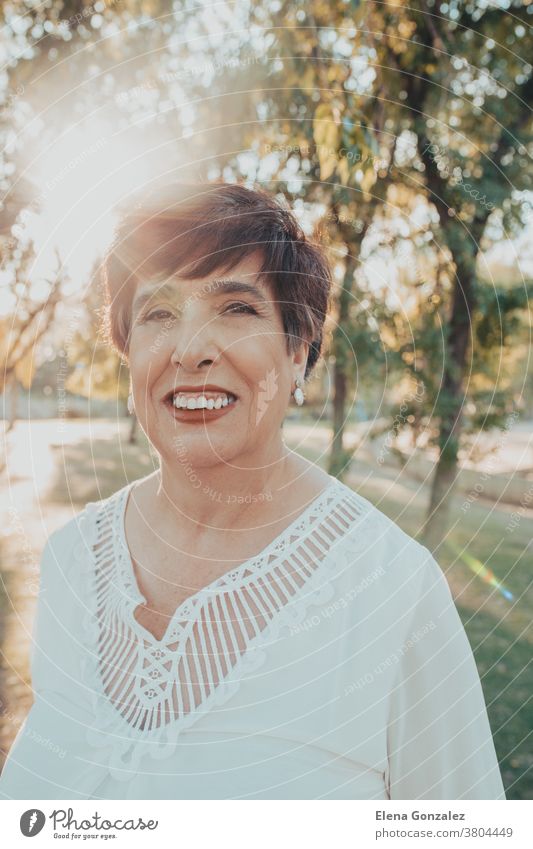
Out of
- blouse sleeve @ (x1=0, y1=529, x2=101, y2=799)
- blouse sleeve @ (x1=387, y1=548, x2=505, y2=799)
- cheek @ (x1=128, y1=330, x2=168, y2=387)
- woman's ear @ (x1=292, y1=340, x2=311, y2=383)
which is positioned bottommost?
blouse sleeve @ (x1=0, y1=529, x2=101, y2=799)

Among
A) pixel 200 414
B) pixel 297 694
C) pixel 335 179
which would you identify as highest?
pixel 335 179

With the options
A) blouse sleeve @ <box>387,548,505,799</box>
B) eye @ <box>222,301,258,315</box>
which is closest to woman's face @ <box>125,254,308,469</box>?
eye @ <box>222,301,258,315</box>

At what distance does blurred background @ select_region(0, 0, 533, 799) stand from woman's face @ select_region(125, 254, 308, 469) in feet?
1.38

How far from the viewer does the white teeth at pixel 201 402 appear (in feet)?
5.29

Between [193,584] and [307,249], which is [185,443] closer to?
[193,584]

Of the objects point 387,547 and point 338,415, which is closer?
point 387,547

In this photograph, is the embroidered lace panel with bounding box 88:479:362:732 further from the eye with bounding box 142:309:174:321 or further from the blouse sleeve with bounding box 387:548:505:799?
the eye with bounding box 142:309:174:321

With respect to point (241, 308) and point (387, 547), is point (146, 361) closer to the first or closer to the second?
point (241, 308)

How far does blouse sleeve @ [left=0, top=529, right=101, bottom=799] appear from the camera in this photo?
168cm

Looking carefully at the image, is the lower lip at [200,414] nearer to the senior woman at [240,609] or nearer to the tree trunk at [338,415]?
the senior woman at [240,609]

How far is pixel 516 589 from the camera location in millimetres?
8047

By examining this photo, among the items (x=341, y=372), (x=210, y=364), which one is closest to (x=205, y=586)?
(x=210, y=364)

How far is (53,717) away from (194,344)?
3.16ft

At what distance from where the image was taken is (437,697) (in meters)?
1.54
